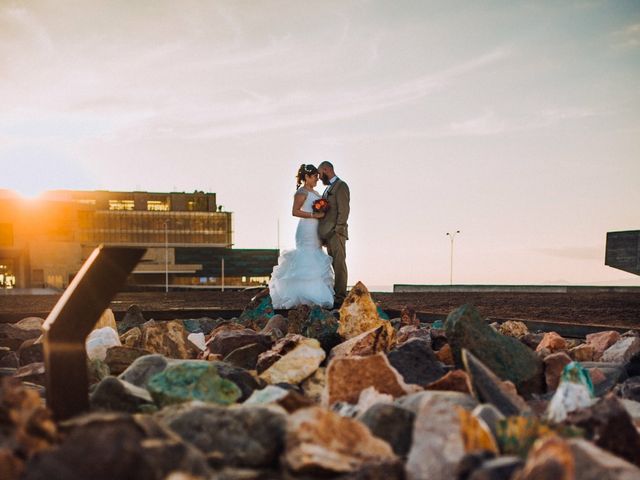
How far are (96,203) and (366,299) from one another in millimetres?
107223

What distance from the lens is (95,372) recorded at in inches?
155

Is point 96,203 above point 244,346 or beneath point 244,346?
above

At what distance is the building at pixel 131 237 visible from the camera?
8969cm

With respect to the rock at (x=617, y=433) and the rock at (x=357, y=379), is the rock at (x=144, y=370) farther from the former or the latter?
the rock at (x=617, y=433)

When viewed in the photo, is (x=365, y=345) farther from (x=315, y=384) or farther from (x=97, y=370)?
(x=97, y=370)

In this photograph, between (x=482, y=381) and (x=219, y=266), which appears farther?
(x=219, y=266)

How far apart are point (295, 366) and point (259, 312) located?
5.54m

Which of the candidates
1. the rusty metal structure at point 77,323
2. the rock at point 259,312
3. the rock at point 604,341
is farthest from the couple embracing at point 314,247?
the rusty metal structure at point 77,323

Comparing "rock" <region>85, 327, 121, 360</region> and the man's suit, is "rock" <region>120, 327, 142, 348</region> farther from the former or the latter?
the man's suit

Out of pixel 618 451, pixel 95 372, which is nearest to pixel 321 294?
pixel 95 372

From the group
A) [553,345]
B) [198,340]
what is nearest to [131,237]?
[198,340]

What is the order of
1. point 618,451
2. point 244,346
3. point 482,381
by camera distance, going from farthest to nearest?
point 244,346
point 482,381
point 618,451

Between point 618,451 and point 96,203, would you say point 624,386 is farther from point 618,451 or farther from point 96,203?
point 96,203

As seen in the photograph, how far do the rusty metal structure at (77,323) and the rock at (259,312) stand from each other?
16.1 feet
